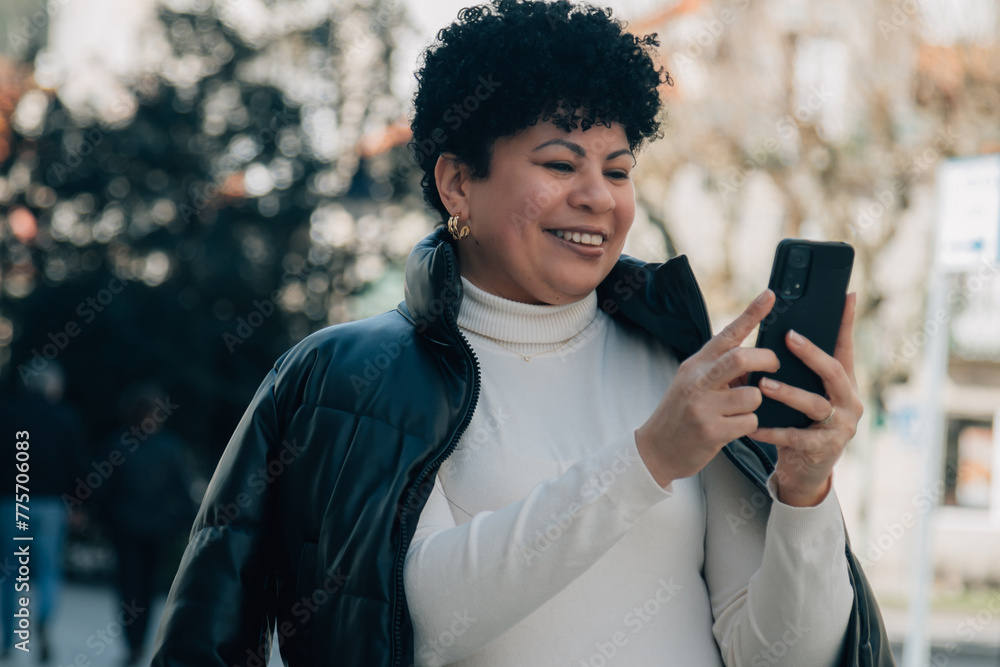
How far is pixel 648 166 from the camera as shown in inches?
508

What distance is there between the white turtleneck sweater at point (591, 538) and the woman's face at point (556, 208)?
0.36 feet

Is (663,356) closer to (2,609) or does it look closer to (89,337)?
(2,609)

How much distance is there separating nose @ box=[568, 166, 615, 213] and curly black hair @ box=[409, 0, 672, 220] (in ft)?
0.31

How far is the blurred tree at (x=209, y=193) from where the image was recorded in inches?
433

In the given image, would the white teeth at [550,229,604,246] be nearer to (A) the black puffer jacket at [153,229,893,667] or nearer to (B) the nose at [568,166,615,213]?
(B) the nose at [568,166,615,213]

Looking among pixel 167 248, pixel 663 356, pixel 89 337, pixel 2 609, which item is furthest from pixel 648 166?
pixel 663 356

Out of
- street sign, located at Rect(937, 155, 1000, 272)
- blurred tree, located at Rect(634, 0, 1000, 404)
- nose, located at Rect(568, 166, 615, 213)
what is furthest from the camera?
blurred tree, located at Rect(634, 0, 1000, 404)

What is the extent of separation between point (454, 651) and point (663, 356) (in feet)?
2.39

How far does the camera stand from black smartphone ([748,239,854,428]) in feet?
4.91

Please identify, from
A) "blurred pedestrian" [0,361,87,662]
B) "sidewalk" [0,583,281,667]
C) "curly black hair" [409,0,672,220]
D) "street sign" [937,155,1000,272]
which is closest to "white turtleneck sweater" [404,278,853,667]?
"curly black hair" [409,0,672,220]

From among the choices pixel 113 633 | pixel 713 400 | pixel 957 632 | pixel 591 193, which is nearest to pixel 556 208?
pixel 591 193

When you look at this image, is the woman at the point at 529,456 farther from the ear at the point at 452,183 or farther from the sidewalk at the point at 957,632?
the sidewalk at the point at 957,632

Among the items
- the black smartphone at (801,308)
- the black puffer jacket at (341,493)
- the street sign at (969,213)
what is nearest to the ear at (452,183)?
the black puffer jacket at (341,493)

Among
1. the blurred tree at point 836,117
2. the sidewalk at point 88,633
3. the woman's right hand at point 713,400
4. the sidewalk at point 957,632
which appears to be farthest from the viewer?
the blurred tree at point 836,117
